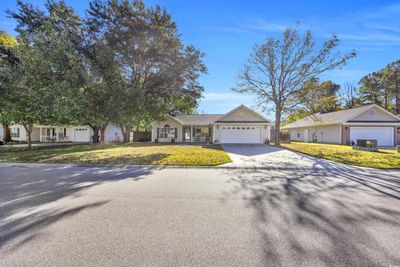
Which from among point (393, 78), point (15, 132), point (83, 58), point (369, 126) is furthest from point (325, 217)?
point (393, 78)

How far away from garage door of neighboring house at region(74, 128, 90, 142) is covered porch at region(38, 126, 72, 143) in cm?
147

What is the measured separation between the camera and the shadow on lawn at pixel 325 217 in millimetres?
2611

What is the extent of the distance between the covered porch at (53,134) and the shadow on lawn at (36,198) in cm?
2658

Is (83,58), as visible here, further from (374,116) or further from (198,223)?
(374,116)

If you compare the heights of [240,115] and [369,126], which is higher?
[240,115]

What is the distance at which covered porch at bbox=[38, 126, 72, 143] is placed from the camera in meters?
30.4

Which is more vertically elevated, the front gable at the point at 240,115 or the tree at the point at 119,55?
the tree at the point at 119,55

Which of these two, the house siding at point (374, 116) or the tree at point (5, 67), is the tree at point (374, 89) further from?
the tree at point (5, 67)

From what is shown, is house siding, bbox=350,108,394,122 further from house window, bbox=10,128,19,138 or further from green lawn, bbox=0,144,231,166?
house window, bbox=10,128,19,138

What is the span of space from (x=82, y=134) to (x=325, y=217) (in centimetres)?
3275

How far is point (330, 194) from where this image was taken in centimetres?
524

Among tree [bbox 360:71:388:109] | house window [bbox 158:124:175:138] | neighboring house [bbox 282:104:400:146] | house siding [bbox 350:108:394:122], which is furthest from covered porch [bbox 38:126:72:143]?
tree [bbox 360:71:388:109]

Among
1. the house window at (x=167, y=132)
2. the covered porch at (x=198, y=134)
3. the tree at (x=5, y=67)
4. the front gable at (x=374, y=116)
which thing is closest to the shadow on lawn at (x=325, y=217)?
the tree at (x=5, y=67)

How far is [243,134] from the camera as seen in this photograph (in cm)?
2250
